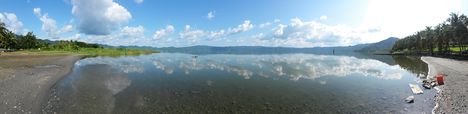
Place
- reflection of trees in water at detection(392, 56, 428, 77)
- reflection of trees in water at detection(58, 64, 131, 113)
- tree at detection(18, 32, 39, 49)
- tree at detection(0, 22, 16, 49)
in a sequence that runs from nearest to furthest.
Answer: reflection of trees in water at detection(58, 64, 131, 113) → reflection of trees in water at detection(392, 56, 428, 77) → tree at detection(0, 22, 16, 49) → tree at detection(18, 32, 39, 49)

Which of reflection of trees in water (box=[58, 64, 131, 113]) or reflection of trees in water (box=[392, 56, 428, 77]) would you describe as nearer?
reflection of trees in water (box=[58, 64, 131, 113])

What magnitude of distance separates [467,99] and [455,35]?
65095 mm

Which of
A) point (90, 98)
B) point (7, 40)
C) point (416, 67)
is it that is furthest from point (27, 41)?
point (416, 67)

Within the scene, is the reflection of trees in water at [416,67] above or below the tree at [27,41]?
below

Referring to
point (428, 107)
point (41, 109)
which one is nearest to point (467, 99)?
point (428, 107)

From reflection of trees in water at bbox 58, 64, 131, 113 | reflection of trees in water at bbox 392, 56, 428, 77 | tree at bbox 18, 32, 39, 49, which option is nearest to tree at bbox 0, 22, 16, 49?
tree at bbox 18, 32, 39, 49

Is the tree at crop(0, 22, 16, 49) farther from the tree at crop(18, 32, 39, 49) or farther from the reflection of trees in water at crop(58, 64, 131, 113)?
the reflection of trees in water at crop(58, 64, 131, 113)

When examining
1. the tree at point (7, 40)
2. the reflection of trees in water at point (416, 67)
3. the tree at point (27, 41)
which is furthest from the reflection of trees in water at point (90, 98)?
the tree at point (27, 41)

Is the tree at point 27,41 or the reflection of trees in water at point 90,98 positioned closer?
the reflection of trees in water at point 90,98

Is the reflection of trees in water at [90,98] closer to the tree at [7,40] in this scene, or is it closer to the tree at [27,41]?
the tree at [7,40]

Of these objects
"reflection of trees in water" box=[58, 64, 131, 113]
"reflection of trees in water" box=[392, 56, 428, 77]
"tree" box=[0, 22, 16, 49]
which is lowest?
"reflection of trees in water" box=[392, 56, 428, 77]

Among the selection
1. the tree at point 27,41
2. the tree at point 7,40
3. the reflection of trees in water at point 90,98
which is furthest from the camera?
the tree at point 27,41

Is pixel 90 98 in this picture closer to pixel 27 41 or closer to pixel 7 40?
pixel 7 40

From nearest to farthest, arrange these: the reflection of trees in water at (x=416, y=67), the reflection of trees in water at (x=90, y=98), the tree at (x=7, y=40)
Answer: the reflection of trees in water at (x=90, y=98) → the reflection of trees in water at (x=416, y=67) → the tree at (x=7, y=40)
